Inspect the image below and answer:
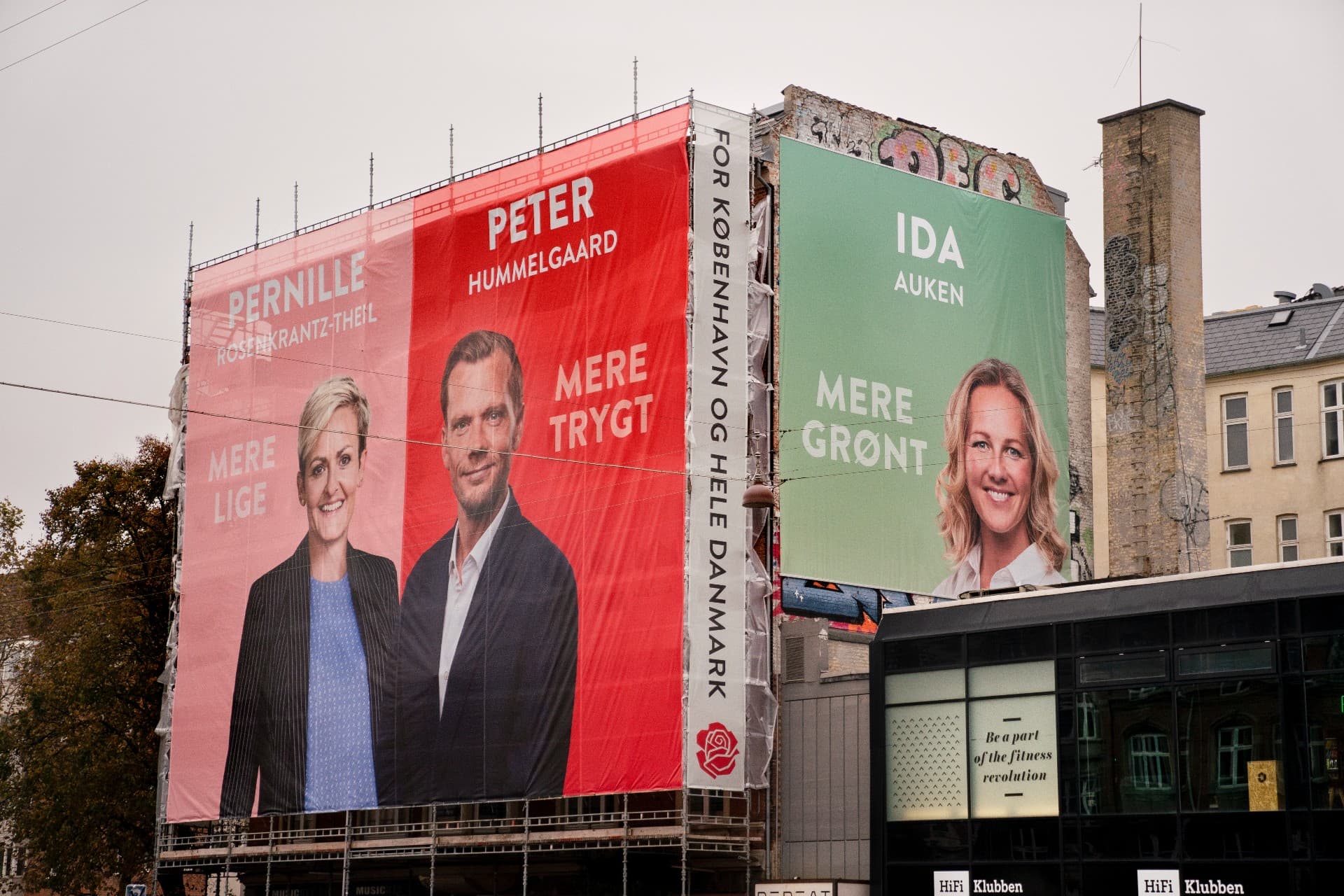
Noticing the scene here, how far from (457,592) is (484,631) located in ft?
4.23

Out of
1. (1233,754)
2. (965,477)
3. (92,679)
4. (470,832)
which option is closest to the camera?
(1233,754)

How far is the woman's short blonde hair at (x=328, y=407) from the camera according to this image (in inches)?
1693

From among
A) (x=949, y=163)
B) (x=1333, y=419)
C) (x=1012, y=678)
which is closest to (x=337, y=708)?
(x=1012, y=678)

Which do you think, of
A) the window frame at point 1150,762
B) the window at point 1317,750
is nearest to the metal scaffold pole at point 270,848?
the window frame at point 1150,762

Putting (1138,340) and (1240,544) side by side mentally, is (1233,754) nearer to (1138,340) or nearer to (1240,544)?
(1138,340)

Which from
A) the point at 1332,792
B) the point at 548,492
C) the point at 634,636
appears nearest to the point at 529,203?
the point at 548,492

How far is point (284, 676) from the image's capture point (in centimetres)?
4412

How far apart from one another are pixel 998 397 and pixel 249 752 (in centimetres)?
1935

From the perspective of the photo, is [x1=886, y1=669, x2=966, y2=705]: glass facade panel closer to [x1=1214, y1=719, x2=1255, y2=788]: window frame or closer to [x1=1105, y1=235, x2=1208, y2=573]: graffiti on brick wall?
[x1=1214, y1=719, x2=1255, y2=788]: window frame

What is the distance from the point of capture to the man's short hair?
38906 millimetres

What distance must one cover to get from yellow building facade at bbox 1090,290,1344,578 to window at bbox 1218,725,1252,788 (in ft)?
82.7

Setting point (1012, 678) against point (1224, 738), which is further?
point (1012, 678)

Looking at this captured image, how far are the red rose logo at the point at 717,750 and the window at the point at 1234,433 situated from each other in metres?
25.9

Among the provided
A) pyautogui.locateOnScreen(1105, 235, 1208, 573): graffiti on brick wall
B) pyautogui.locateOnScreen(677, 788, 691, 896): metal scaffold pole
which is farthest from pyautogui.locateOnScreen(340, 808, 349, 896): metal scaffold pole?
pyautogui.locateOnScreen(1105, 235, 1208, 573): graffiti on brick wall
